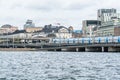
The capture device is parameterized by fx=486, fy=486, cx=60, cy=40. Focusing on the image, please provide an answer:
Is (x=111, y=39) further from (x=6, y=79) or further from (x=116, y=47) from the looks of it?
(x=6, y=79)

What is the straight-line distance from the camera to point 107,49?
6816 inches

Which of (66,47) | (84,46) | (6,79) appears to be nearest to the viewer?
(6,79)

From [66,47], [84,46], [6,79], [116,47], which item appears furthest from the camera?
[66,47]

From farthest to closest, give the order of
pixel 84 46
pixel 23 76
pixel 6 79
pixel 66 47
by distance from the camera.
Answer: pixel 66 47 → pixel 84 46 → pixel 23 76 → pixel 6 79

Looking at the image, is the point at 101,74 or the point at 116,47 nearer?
the point at 101,74

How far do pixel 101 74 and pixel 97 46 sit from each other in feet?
389

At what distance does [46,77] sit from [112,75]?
7.58 m

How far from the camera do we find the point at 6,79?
49969 mm

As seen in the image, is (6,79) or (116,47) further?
(116,47)

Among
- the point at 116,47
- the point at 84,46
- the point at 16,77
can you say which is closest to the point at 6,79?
the point at 16,77

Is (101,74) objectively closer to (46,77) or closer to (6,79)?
(46,77)

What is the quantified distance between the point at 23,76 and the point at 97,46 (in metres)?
121

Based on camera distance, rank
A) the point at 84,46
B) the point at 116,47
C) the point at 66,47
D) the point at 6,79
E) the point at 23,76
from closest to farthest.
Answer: the point at 6,79
the point at 23,76
the point at 116,47
the point at 84,46
the point at 66,47

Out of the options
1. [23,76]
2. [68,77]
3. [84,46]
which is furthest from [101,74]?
[84,46]
